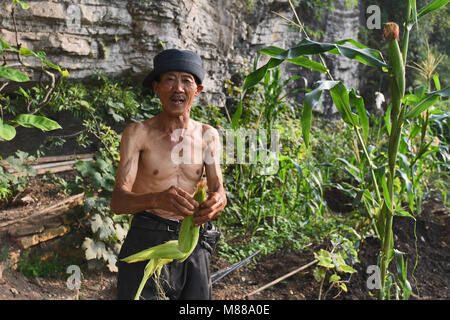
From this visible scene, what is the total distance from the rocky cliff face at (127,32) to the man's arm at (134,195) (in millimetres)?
1848

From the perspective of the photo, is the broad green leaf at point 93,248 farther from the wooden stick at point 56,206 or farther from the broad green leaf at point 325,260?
the broad green leaf at point 325,260

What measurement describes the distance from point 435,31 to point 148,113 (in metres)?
7.08

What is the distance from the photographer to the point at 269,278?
8.87ft

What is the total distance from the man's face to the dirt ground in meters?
1.40

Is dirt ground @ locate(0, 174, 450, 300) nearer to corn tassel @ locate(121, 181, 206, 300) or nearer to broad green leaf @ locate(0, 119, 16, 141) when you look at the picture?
broad green leaf @ locate(0, 119, 16, 141)

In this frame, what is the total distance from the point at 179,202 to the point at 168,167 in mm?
339

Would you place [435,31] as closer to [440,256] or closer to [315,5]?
[315,5]

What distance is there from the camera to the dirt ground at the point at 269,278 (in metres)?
2.21

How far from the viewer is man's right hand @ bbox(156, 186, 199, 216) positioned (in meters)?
1.12

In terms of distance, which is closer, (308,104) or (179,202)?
(179,202)

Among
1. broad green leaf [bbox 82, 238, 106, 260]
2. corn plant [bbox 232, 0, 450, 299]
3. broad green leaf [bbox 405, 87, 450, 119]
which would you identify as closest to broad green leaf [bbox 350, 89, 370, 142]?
corn plant [bbox 232, 0, 450, 299]

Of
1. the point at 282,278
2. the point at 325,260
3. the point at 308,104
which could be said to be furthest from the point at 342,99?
the point at 282,278

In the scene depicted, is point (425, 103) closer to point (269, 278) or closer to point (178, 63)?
point (178, 63)
